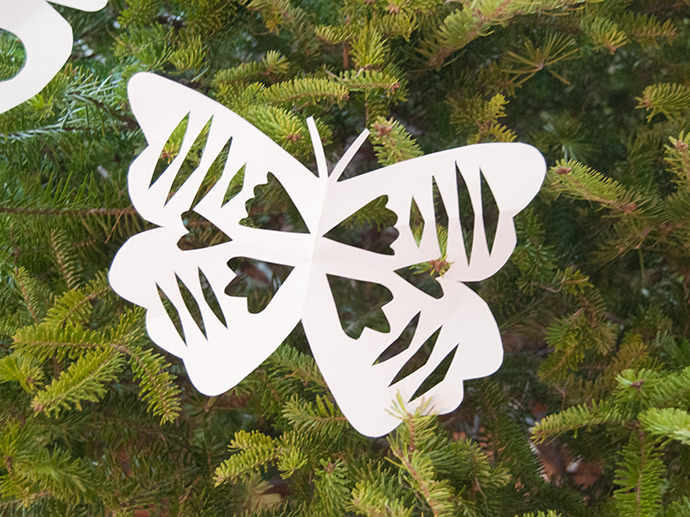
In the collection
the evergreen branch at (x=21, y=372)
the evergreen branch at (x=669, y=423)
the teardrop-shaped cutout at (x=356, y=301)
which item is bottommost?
the teardrop-shaped cutout at (x=356, y=301)

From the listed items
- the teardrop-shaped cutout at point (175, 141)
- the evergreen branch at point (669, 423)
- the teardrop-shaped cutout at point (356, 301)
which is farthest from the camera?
the teardrop-shaped cutout at point (356, 301)

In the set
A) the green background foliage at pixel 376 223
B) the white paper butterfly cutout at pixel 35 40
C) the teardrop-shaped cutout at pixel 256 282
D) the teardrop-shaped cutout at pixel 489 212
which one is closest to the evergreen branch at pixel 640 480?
the green background foliage at pixel 376 223

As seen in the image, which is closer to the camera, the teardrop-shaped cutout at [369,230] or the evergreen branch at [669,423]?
the evergreen branch at [669,423]

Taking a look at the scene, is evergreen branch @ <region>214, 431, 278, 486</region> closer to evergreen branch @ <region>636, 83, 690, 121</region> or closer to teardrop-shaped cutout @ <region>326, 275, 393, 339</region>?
teardrop-shaped cutout @ <region>326, 275, 393, 339</region>

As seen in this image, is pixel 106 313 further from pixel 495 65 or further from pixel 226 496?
pixel 495 65

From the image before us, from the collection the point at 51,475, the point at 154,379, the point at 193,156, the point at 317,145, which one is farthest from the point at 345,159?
the point at 51,475

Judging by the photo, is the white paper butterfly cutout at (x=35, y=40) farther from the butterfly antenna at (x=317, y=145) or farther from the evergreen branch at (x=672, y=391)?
the evergreen branch at (x=672, y=391)

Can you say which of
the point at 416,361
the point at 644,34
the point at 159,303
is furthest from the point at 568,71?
the point at 159,303
